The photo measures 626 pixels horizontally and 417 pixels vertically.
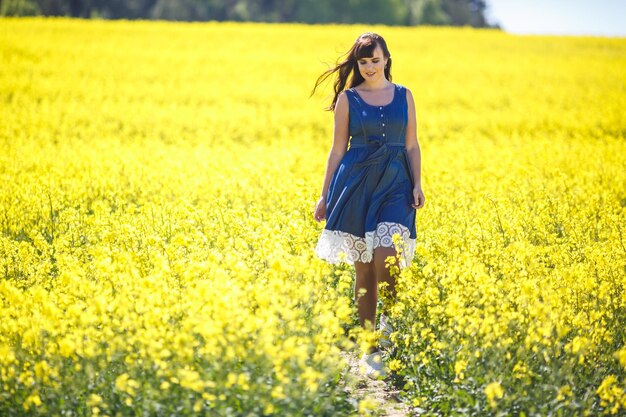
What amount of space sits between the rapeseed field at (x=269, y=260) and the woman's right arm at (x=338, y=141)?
39 centimetres

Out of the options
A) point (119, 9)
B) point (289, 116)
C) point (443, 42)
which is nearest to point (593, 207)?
point (289, 116)

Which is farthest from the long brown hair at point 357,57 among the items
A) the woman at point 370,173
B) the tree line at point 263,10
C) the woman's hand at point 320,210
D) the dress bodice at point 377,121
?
the tree line at point 263,10

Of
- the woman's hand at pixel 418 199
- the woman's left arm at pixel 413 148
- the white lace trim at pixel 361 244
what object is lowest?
the white lace trim at pixel 361 244

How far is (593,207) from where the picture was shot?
830 centimetres

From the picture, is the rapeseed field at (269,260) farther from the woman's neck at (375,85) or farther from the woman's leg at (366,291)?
the woman's neck at (375,85)

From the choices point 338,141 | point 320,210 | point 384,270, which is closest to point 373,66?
point 338,141

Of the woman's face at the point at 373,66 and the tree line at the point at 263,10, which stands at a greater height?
the tree line at the point at 263,10

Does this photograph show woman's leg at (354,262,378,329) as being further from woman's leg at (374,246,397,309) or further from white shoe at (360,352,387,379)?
white shoe at (360,352,387,379)

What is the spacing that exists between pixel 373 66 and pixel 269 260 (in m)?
1.41

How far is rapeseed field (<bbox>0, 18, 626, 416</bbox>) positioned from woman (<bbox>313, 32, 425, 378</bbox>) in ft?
0.71

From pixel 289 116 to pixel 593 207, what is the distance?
10.7 m

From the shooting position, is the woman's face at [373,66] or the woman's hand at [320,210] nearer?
the woman's face at [373,66]

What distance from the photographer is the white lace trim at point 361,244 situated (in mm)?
5504

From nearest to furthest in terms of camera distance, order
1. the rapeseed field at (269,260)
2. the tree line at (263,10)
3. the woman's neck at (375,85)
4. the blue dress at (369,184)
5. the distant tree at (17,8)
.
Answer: the rapeseed field at (269,260) < the blue dress at (369,184) < the woman's neck at (375,85) < the distant tree at (17,8) < the tree line at (263,10)
